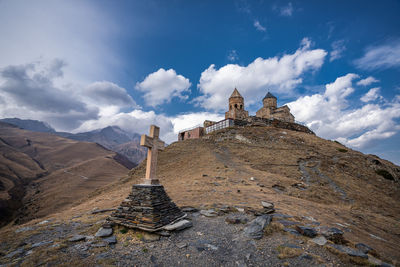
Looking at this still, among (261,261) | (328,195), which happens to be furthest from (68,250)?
(328,195)

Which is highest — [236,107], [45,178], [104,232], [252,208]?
[236,107]

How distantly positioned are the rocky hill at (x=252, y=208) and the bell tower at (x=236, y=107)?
8.36 metres

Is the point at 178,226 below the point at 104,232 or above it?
above

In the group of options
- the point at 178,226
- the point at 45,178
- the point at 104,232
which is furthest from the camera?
the point at 45,178

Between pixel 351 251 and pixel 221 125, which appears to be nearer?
pixel 351 251

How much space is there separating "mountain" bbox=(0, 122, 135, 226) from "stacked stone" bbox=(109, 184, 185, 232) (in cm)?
2525

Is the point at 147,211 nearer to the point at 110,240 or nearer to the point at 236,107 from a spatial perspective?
the point at 110,240

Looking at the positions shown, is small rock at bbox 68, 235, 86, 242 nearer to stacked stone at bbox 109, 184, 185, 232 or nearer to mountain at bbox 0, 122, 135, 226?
stacked stone at bbox 109, 184, 185, 232

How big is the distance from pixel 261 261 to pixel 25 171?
72962 millimetres

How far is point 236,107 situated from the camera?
49062 millimetres

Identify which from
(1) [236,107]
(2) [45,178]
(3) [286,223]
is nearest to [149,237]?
(3) [286,223]

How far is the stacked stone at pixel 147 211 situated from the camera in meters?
6.98

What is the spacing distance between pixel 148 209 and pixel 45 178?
200 feet

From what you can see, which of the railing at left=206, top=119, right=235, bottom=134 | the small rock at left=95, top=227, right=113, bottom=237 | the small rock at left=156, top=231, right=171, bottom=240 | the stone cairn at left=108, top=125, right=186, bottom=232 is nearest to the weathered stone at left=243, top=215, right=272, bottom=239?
the small rock at left=156, top=231, right=171, bottom=240
